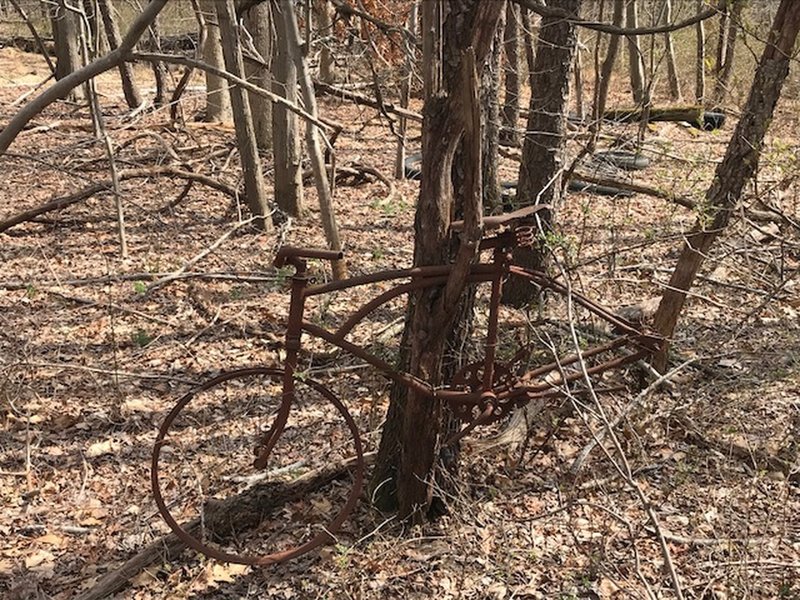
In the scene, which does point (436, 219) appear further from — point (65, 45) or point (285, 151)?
point (65, 45)

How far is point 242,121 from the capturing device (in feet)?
24.6

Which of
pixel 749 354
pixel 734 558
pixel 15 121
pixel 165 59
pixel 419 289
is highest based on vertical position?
pixel 165 59

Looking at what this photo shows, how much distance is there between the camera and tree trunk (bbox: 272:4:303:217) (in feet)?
24.6

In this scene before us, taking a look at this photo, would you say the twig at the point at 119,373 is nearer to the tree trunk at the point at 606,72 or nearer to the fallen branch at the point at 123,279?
the fallen branch at the point at 123,279

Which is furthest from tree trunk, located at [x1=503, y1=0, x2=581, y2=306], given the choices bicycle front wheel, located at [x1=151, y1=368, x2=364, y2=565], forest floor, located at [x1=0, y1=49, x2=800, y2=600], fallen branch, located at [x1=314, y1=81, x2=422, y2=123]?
bicycle front wheel, located at [x1=151, y1=368, x2=364, y2=565]

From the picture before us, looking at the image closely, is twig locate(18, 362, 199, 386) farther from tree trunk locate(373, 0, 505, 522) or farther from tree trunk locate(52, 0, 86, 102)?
tree trunk locate(52, 0, 86, 102)

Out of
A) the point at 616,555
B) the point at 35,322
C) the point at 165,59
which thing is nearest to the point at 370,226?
the point at 35,322

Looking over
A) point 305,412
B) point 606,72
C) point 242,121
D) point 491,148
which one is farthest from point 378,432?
point 606,72

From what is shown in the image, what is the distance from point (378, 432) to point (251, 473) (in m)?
0.76

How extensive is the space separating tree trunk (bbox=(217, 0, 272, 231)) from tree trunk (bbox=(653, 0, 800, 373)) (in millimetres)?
4424

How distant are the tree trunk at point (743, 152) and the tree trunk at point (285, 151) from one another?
438cm

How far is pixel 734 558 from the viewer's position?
3.18 metres

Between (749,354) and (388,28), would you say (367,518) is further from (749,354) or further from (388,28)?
(388,28)

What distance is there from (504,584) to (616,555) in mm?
566
